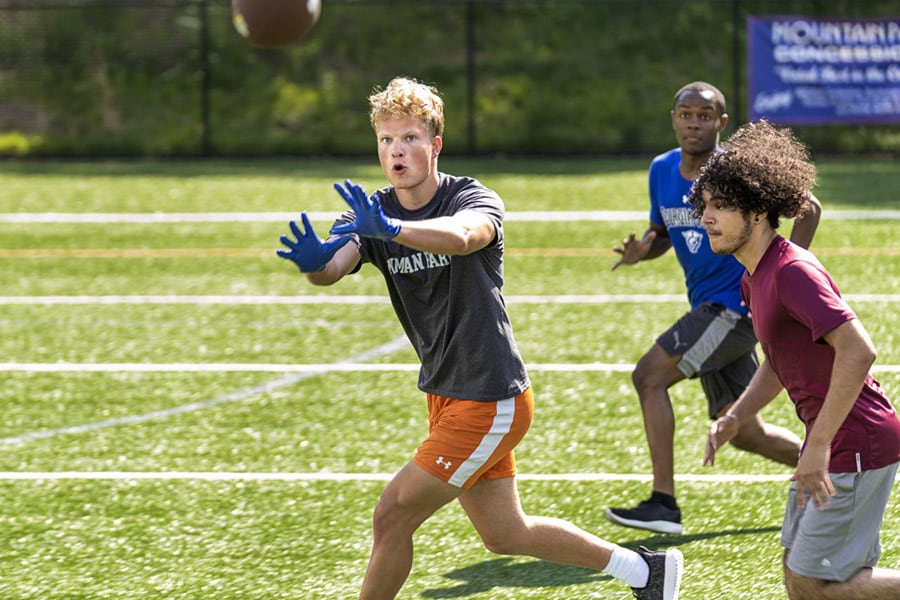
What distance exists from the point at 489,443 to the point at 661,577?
905 millimetres

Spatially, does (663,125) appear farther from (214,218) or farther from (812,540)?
(812,540)

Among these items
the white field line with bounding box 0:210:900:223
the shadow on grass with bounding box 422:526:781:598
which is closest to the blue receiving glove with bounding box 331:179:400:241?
the shadow on grass with bounding box 422:526:781:598

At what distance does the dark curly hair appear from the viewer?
4.09 metres

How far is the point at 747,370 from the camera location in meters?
6.27

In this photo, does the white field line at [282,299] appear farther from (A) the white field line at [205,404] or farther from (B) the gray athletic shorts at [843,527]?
(B) the gray athletic shorts at [843,527]

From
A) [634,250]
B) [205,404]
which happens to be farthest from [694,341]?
[205,404]

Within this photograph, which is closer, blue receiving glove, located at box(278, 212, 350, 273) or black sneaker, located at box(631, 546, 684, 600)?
blue receiving glove, located at box(278, 212, 350, 273)

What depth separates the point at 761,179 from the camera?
409cm

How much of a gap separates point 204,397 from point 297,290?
367 centimetres

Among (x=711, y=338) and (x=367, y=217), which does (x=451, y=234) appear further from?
(x=711, y=338)

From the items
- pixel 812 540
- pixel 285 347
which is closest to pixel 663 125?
pixel 285 347

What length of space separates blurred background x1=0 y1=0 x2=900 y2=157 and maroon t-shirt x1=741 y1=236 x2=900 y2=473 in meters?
18.9

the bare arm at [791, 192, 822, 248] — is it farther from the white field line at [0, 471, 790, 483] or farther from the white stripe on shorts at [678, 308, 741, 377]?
the white field line at [0, 471, 790, 483]

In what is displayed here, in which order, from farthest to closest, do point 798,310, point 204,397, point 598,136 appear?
point 598,136 → point 204,397 → point 798,310
